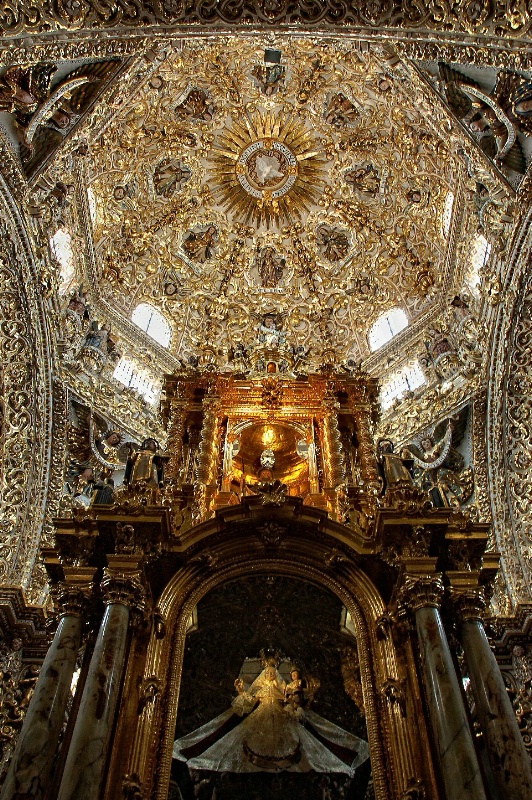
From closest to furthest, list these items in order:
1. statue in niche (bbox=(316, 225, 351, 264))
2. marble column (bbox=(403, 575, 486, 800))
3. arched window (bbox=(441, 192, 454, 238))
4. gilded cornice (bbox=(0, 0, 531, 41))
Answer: marble column (bbox=(403, 575, 486, 800)) < gilded cornice (bbox=(0, 0, 531, 41)) < arched window (bbox=(441, 192, 454, 238)) < statue in niche (bbox=(316, 225, 351, 264))

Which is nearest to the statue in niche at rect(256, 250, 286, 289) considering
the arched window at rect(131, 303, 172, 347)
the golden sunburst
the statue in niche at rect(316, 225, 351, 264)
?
the golden sunburst

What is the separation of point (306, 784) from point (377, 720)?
59.9 inches

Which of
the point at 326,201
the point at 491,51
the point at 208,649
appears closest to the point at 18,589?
the point at 208,649

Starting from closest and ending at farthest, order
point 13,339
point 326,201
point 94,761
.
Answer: point 94,761 < point 13,339 < point 326,201

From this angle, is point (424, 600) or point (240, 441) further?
point (240, 441)

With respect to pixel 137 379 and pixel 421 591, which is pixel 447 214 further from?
pixel 421 591

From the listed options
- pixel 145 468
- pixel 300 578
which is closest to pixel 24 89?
pixel 145 468

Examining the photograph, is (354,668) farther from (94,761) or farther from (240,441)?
(240,441)

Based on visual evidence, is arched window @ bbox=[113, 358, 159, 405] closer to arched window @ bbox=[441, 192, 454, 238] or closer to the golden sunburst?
the golden sunburst

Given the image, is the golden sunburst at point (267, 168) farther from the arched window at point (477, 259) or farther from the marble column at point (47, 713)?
the marble column at point (47, 713)

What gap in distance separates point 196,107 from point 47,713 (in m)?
18.4

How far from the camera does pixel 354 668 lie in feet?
33.3

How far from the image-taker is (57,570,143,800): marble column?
7.19 m

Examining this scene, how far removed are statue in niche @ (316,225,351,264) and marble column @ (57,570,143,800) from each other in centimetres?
1622
